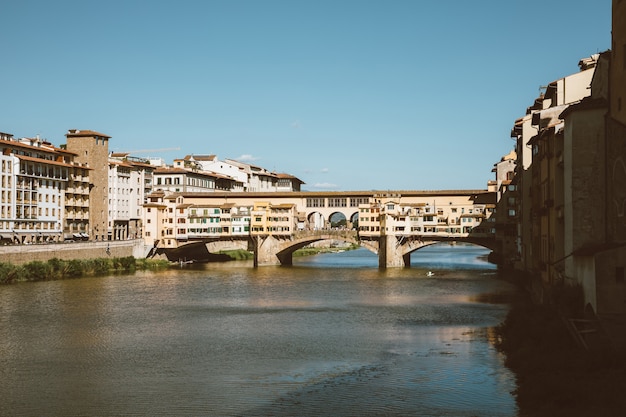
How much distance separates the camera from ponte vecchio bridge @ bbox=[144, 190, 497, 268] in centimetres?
6644

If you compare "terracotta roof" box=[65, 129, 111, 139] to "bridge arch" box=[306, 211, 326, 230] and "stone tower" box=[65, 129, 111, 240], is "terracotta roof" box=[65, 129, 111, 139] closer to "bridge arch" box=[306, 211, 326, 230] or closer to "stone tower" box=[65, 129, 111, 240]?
Answer: "stone tower" box=[65, 129, 111, 240]

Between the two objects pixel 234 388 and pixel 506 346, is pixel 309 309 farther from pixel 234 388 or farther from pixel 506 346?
pixel 234 388

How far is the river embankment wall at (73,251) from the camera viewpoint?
5344cm

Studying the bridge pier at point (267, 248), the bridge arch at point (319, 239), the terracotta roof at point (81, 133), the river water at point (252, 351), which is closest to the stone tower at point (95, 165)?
the terracotta roof at point (81, 133)

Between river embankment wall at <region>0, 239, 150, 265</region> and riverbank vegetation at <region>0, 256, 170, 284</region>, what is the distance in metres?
1.03

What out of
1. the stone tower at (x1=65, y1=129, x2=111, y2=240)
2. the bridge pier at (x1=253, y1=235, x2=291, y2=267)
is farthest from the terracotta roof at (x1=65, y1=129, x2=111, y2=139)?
the bridge pier at (x1=253, y1=235, x2=291, y2=267)

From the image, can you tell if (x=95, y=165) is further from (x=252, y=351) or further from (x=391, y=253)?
(x=252, y=351)

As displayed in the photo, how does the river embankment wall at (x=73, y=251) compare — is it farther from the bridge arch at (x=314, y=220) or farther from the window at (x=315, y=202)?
the bridge arch at (x=314, y=220)

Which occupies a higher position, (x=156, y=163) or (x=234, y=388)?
(x=156, y=163)

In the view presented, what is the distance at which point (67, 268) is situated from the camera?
56.0 metres

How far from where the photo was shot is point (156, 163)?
4397 inches

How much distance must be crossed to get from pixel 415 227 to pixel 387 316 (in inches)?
1290

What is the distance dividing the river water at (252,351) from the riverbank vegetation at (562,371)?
613mm

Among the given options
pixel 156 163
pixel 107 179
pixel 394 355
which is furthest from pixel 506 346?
pixel 156 163
